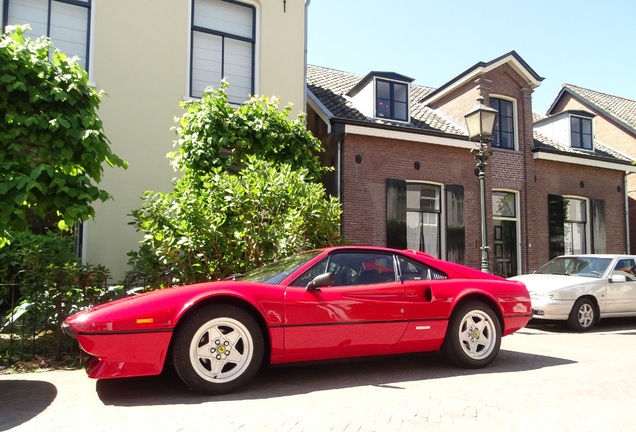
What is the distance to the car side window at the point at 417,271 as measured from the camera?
5324 millimetres

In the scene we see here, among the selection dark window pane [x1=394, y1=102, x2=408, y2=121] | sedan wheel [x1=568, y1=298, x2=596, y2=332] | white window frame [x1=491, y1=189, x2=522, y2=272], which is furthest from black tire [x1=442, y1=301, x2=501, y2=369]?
white window frame [x1=491, y1=189, x2=522, y2=272]

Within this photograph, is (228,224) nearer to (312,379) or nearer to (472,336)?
(312,379)

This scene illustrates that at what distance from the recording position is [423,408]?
396 centimetres

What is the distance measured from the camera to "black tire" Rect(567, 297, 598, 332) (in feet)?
29.0

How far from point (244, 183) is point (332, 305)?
298 cm

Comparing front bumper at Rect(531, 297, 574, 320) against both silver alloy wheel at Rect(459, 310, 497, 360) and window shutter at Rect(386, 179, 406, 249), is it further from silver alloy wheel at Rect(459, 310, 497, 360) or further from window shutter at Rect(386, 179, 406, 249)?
window shutter at Rect(386, 179, 406, 249)

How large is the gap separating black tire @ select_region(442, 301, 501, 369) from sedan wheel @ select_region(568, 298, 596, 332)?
4.12 meters

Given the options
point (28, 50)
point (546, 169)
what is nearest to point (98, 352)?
point (28, 50)

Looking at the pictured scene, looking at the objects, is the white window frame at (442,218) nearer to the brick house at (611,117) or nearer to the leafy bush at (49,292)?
the brick house at (611,117)

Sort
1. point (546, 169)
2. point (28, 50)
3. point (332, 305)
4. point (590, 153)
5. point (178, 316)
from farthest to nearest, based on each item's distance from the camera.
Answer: point (590, 153) → point (546, 169) → point (28, 50) → point (332, 305) → point (178, 316)

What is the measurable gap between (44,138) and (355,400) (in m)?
3.91

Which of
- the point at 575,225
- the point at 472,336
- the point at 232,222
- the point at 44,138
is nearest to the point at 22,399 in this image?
the point at 44,138

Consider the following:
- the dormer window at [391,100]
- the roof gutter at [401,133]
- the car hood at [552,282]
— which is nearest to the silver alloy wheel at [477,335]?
the car hood at [552,282]

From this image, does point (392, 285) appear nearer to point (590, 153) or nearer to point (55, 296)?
point (55, 296)
